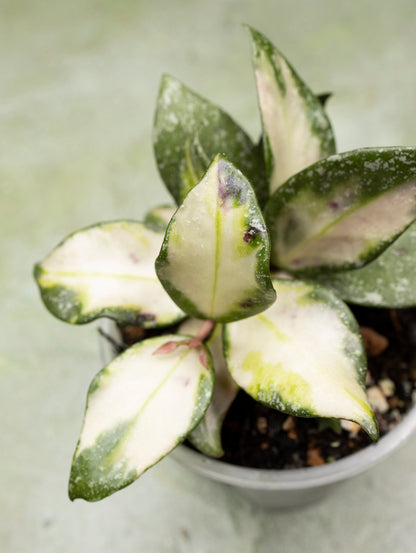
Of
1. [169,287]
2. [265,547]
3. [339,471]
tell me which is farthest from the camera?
[265,547]

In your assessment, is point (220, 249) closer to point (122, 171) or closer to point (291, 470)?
point (291, 470)

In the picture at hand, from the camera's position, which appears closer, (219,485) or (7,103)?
(219,485)

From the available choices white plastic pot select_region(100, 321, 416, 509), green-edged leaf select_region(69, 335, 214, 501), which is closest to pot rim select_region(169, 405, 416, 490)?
white plastic pot select_region(100, 321, 416, 509)

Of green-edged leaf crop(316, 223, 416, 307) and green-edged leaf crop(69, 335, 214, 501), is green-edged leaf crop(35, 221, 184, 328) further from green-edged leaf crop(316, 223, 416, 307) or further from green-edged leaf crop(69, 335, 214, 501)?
green-edged leaf crop(316, 223, 416, 307)

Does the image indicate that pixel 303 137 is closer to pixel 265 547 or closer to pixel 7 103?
pixel 265 547

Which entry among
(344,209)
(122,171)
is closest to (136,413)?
(344,209)

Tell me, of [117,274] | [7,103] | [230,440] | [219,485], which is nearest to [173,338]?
[117,274]

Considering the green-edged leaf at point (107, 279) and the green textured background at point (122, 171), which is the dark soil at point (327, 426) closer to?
the green-edged leaf at point (107, 279)
